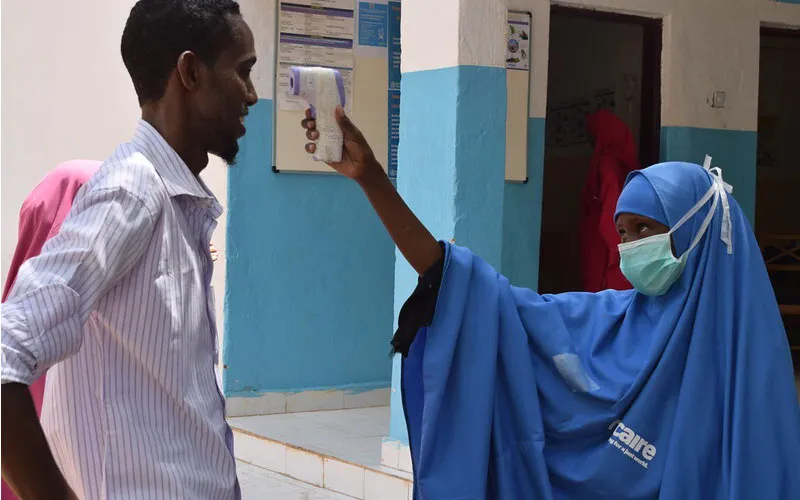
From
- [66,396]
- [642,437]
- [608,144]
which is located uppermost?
[608,144]

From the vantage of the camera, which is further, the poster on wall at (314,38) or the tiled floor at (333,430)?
the poster on wall at (314,38)

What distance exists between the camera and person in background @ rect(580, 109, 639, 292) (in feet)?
19.7

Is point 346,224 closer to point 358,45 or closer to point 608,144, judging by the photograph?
point 358,45

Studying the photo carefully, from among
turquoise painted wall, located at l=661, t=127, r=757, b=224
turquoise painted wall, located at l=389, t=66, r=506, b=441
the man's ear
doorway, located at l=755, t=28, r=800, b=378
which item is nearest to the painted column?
turquoise painted wall, located at l=389, t=66, r=506, b=441

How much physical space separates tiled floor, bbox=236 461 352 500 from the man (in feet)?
11.0

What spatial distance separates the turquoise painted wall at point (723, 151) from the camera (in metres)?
6.06

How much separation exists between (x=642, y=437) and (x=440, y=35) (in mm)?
2140

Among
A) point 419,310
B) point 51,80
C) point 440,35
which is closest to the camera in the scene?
point 419,310

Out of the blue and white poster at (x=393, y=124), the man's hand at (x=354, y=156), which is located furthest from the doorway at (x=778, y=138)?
the man's hand at (x=354, y=156)

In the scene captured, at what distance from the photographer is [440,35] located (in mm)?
4441

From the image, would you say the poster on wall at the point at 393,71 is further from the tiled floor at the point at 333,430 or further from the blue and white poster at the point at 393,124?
the tiled floor at the point at 333,430

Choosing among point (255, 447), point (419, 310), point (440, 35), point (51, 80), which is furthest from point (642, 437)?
point (51, 80)

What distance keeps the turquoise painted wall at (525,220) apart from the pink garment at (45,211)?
3022 millimetres

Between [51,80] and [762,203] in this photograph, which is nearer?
[51,80]
